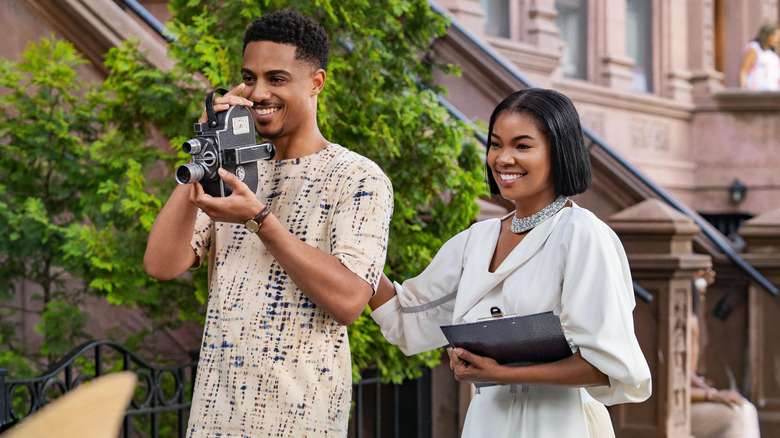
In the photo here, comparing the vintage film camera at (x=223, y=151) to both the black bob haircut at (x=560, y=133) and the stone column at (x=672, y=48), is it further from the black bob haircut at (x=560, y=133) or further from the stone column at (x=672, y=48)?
the stone column at (x=672, y=48)

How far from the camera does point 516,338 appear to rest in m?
2.36

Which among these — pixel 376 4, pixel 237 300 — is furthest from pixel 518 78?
pixel 237 300

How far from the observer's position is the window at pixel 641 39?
18250 millimetres

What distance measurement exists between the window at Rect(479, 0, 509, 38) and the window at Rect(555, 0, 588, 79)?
2004 mm

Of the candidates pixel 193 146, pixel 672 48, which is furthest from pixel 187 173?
pixel 672 48

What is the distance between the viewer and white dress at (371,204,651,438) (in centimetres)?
235

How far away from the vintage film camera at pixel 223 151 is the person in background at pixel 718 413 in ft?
18.6

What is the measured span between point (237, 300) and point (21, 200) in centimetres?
329

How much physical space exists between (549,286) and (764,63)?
1691cm

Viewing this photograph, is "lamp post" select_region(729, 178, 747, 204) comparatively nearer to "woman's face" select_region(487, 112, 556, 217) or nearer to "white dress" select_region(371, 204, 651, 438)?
"white dress" select_region(371, 204, 651, 438)

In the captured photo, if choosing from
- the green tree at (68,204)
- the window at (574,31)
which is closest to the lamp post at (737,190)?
the window at (574,31)

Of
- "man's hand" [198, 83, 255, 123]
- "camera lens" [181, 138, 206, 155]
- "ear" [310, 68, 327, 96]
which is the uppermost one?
"ear" [310, 68, 327, 96]

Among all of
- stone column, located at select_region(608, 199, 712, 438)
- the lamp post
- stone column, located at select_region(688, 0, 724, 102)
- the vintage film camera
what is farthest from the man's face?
stone column, located at select_region(688, 0, 724, 102)

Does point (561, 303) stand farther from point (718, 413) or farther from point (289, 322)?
point (718, 413)
